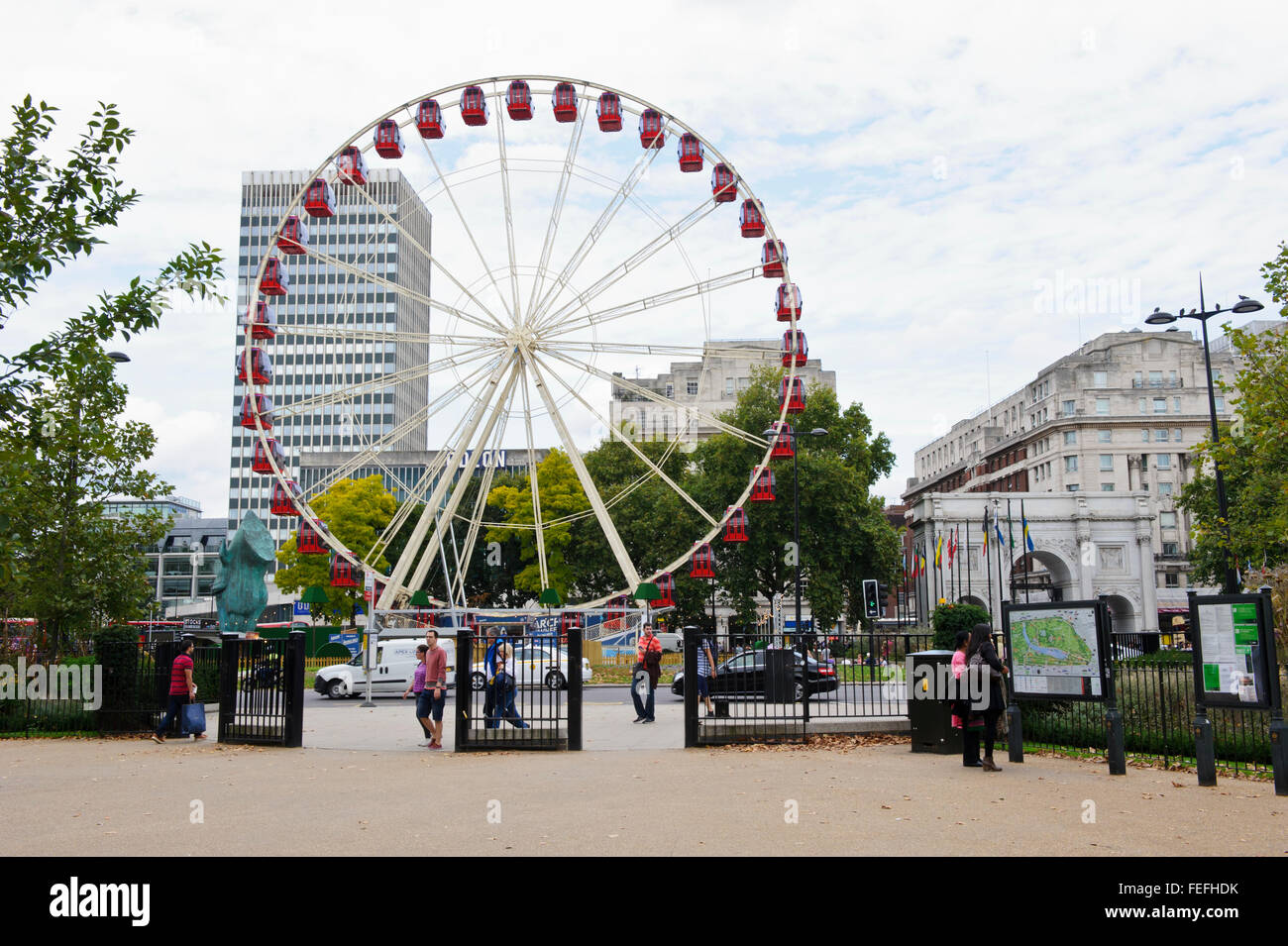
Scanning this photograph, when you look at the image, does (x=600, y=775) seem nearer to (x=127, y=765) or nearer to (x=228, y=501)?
(x=127, y=765)

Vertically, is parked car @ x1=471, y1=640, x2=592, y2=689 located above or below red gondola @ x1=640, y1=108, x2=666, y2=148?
below

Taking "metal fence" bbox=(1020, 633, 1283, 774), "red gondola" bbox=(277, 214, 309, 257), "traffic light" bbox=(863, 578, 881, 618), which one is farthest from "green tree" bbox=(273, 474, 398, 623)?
"metal fence" bbox=(1020, 633, 1283, 774)

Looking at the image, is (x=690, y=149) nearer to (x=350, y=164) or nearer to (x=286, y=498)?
(x=350, y=164)

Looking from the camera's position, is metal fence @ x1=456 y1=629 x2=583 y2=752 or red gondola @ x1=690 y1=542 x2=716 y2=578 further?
red gondola @ x1=690 y1=542 x2=716 y2=578

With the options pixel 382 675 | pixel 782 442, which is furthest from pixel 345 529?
pixel 782 442

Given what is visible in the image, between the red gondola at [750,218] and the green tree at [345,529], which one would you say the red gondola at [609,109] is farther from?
the green tree at [345,529]

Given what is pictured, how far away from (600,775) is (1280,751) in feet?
25.5

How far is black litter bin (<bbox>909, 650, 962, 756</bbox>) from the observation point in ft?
51.3

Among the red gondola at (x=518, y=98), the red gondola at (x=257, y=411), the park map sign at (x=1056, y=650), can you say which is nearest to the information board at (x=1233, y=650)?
the park map sign at (x=1056, y=650)

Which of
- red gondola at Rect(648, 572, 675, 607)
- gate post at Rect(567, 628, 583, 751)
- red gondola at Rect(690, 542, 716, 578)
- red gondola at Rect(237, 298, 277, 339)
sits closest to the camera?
gate post at Rect(567, 628, 583, 751)

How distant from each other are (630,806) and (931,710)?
6.45 metres

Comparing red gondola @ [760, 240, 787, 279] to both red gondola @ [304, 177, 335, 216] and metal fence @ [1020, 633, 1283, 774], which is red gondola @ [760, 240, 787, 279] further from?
metal fence @ [1020, 633, 1283, 774]

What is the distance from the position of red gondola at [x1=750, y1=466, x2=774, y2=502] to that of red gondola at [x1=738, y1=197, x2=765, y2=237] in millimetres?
7342
